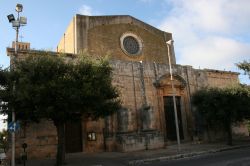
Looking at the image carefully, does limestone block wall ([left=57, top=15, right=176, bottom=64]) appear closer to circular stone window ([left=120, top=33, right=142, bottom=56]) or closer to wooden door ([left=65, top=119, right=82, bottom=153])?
circular stone window ([left=120, top=33, right=142, bottom=56])

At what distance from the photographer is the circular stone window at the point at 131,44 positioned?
89.9 ft

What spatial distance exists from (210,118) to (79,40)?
12.2 metres

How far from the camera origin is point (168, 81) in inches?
969

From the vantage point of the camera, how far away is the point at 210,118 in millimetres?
21844

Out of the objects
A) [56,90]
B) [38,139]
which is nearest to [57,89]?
[56,90]

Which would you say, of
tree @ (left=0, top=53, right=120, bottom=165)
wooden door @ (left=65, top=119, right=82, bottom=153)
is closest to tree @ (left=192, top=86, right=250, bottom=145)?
wooden door @ (left=65, top=119, right=82, bottom=153)

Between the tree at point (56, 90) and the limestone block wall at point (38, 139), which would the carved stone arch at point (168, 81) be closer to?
the limestone block wall at point (38, 139)

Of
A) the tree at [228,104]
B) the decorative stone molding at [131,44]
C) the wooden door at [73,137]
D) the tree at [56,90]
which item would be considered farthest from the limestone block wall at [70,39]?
the tree at [228,104]

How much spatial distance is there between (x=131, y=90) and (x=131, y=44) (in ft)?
22.7

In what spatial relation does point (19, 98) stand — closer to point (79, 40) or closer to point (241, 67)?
point (79, 40)

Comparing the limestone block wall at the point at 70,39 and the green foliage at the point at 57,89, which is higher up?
the limestone block wall at the point at 70,39

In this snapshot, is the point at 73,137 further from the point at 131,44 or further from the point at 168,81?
the point at 131,44

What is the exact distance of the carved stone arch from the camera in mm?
23777

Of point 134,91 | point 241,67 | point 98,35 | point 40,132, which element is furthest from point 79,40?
point 241,67
